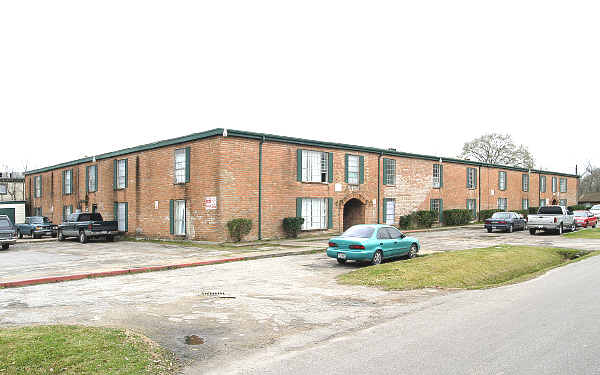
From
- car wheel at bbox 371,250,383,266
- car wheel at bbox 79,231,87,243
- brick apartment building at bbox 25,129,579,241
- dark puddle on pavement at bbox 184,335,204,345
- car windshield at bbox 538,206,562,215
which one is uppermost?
brick apartment building at bbox 25,129,579,241

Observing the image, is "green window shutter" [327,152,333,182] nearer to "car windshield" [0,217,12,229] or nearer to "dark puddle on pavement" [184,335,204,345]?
"car windshield" [0,217,12,229]

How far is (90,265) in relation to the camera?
16781 mm

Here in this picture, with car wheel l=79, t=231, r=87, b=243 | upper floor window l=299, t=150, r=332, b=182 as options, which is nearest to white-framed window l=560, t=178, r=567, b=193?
upper floor window l=299, t=150, r=332, b=182

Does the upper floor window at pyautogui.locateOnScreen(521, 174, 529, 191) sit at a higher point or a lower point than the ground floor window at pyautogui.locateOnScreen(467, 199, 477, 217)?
higher

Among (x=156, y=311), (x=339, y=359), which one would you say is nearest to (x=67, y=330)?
(x=156, y=311)

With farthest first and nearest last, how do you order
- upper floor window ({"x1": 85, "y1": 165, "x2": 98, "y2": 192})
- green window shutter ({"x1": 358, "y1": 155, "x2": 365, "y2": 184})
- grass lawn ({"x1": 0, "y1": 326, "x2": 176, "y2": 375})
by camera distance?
1. upper floor window ({"x1": 85, "y1": 165, "x2": 98, "y2": 192})
2. green window shutter ({"x1": 358, "y1": 155, "x2": 365, "y2": 184})
3. grass lawn ({"x1": 0, "y1": 326, "x2": 176, "y2": 375})

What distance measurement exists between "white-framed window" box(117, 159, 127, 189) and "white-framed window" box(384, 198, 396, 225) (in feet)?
62.7

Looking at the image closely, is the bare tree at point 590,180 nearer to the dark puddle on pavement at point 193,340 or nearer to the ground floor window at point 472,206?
the ground floor window at point 472,206

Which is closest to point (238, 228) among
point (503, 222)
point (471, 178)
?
point (503, 222)

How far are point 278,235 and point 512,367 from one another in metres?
22.1

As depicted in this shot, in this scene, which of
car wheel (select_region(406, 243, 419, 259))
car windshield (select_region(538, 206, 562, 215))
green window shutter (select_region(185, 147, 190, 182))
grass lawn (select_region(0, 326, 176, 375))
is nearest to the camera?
grass lawn (select_region(0, 326, 176, 375))

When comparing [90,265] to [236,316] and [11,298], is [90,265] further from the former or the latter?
[236,316]

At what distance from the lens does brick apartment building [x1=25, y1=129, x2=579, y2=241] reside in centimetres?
2577

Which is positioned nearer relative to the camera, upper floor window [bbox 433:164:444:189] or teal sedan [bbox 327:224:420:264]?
teal sedan [bbox 327:224:420:264]
